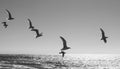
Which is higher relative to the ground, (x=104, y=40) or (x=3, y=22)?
(x=3, y=22)

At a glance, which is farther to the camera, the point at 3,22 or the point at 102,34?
the point at 3,22

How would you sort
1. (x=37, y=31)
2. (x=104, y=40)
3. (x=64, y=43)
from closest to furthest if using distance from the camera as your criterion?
(x=64, y=43), (x=104, y=40), (x=37, y=31)

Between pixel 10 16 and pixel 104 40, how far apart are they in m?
10.4

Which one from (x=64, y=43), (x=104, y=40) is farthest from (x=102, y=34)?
(x=64, y=43)

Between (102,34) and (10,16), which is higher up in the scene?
(10,16)

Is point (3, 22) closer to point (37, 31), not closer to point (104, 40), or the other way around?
point (37, 31)

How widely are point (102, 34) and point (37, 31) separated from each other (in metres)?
6.96

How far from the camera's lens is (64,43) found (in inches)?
934

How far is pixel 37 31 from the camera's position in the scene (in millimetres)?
27234

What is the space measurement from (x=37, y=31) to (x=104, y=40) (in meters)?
7.21

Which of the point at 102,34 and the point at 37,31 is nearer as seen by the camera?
the point at 102,34

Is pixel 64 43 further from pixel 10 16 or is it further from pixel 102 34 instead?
pixel 10 16

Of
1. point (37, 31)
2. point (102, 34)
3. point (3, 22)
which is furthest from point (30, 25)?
point (102, 34)

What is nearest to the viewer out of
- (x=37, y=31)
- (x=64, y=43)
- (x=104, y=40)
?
(x=64, y=43)
